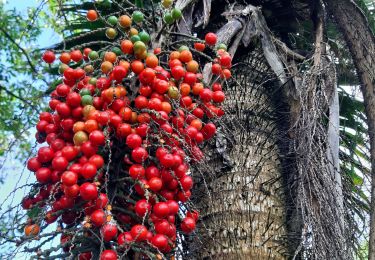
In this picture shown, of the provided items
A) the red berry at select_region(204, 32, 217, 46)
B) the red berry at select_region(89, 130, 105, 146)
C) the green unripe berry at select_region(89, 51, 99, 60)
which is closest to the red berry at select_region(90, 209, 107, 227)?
the red berry at select_region(89, 130, 105, 146)

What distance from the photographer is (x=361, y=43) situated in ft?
8.73

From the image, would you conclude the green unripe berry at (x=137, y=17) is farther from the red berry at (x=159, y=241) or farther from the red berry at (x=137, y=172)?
the red berry at (x=159, y=241)

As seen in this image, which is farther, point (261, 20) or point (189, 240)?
point (261, 20)

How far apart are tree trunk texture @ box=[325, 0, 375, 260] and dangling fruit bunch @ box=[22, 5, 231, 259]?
1.07 metres

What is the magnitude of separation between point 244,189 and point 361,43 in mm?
1123

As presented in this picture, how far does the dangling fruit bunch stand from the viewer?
150cm

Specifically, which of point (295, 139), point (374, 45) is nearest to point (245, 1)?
point (374, 45)

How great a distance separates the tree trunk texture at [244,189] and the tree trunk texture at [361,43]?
1.60ft

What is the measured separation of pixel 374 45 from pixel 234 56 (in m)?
0.77

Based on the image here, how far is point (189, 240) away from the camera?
1880 mm

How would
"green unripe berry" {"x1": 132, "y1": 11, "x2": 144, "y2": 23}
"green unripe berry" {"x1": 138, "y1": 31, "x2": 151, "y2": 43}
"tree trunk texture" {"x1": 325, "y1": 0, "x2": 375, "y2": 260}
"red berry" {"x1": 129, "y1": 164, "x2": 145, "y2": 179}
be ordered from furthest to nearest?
1. "tree trunk texture" {"x1": 325, "y1": 0, "x2": 375, "y2": 260}
2. "green unripe berry" {"x1": 132, "y1": 11, "x2": 144, "y2": 23}
3. "green unripe berry" {"x1": 138, "y1": 31, "x2": 151, "y2": 43}
4. "red berry" {"x1": 129, "y1": 164, "x2": 145, "y2": 179}

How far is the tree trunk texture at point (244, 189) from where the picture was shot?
6.58 feet

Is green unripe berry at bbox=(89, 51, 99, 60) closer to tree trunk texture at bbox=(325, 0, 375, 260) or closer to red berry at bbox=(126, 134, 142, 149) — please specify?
red berry at bbox=(126, 134, 142, 149)

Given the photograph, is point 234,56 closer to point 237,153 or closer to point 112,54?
point 237,153
